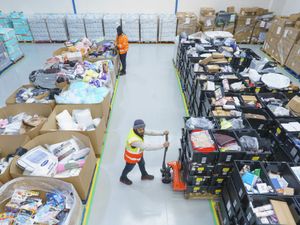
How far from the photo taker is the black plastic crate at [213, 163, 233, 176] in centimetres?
312

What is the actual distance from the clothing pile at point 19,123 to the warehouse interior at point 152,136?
3 cm

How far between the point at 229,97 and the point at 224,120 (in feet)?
2.94

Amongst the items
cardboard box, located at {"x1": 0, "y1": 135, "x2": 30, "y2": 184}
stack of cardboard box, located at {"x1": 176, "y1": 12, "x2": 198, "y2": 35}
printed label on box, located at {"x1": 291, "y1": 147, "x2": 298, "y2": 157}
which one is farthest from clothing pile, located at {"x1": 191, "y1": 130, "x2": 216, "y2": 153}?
stack of cardboard box, located at {"x1": 176, "y1": 12, "x2": 198, "y2": 35}

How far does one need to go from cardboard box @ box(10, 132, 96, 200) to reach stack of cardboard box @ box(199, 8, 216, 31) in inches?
344

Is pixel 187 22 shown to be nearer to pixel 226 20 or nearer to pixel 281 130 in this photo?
pixel 226 20

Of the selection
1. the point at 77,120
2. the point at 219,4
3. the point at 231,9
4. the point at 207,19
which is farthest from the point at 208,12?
the point at 77,120

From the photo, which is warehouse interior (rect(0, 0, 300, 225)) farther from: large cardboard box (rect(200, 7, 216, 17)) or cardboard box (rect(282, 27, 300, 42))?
large cardboard box (rect(200, 7, 216, 17))

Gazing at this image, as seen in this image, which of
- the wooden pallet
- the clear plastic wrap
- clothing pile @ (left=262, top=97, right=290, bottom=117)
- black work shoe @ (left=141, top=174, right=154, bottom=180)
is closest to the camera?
the clear plastic wrap

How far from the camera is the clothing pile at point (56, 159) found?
3.21 metres

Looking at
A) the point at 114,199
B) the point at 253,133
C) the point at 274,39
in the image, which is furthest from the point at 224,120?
the point at 274,39

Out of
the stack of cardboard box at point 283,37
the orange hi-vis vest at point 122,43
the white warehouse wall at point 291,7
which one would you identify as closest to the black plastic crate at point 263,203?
the orange hi-vis vest at point 122,43

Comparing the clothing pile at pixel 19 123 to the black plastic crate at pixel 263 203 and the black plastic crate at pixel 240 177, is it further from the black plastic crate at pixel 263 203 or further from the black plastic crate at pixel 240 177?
the black plastic crate at pixel 263 203

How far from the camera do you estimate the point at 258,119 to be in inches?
153

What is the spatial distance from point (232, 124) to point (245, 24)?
8421 millimetres
